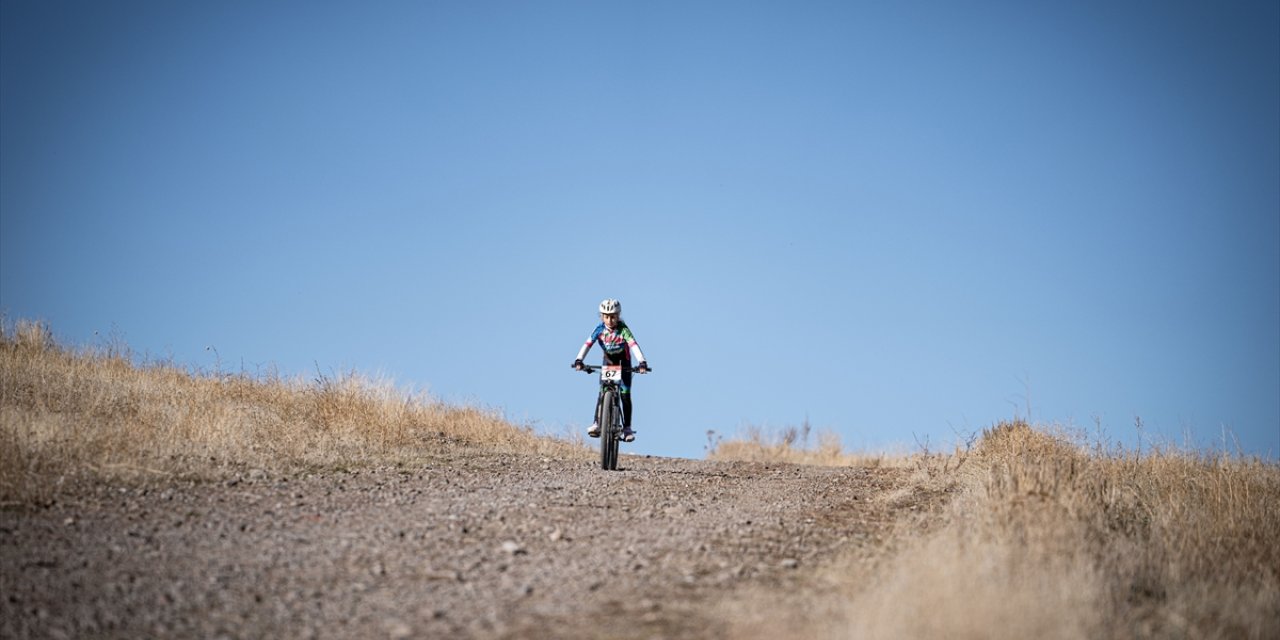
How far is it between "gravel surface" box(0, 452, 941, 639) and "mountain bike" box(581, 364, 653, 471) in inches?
105

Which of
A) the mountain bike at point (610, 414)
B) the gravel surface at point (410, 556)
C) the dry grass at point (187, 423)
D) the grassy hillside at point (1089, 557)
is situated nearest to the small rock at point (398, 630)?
the gravel surface at point (410, 556)

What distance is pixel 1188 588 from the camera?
6.46 m

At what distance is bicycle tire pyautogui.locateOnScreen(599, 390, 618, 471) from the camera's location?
12.9 metres

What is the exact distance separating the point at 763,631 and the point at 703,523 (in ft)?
10.7

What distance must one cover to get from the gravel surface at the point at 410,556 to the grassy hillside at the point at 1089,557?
2.57 ft

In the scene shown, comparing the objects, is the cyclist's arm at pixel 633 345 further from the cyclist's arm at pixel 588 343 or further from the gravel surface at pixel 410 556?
the gravel surface at pixel 410 556

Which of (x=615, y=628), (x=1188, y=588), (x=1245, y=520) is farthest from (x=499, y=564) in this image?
(x=1245, y=520)

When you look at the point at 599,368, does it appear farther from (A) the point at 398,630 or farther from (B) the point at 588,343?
(A) the point at 398,630

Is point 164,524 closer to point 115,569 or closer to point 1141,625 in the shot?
point 115,569

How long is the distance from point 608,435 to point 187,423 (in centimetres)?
535

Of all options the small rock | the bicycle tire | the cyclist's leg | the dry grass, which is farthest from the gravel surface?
the cyclist's leg

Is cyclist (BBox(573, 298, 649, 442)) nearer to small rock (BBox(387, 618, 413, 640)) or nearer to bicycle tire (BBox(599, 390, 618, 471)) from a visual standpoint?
bicycle tire (BBox(599, 390, 618, 471))

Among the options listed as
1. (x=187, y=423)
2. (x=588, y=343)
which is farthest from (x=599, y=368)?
(x=187, y=423)

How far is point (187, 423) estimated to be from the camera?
35.2 feet
